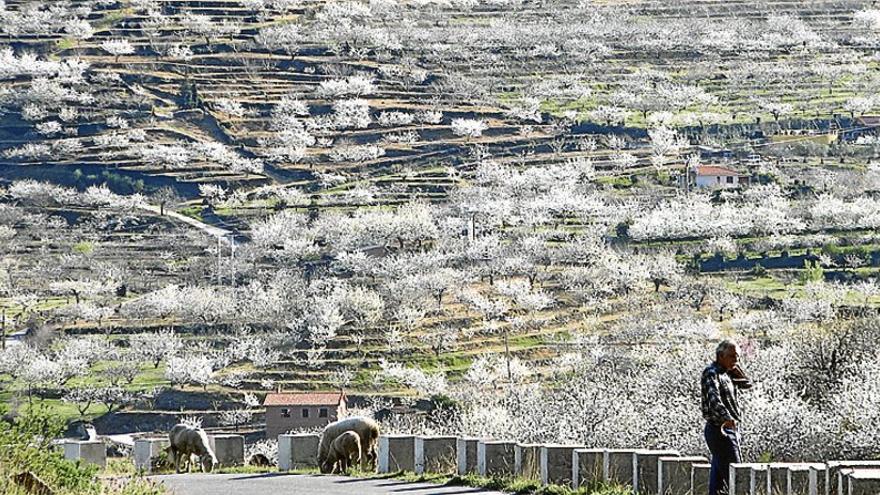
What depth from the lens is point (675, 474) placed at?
16438 mm

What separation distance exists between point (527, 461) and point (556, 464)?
1055 millimetres

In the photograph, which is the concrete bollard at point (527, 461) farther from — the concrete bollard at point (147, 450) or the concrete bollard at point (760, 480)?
the concrete bollard at point (147, 450)

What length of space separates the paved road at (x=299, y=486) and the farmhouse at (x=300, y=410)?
36.4 m

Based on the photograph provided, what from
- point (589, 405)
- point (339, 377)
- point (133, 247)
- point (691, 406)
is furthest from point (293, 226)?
point (691, 406)

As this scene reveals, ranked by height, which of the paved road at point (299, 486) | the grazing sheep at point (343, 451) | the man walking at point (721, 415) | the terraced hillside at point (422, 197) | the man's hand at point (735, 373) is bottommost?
the paved road at point (299, 486)

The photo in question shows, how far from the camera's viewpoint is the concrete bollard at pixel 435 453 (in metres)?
20.6

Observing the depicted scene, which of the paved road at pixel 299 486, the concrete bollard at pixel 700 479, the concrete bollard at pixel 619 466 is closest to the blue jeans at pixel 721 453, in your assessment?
the concrete bollard at pixel 700 479

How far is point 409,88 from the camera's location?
390ft

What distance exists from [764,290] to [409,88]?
4907 cm

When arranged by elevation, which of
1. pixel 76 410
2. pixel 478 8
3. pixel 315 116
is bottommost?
pixel 76 410

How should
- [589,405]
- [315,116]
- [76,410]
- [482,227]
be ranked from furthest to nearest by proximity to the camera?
1. [315,116]
2. [482,227]
3. [76,410]
4. [589,405]

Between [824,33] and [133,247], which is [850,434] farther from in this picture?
[824,33]

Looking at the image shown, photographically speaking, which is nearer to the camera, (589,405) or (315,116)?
(589,405)

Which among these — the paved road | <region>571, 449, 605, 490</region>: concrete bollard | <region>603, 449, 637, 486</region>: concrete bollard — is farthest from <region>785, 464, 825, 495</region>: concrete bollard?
the paved road
